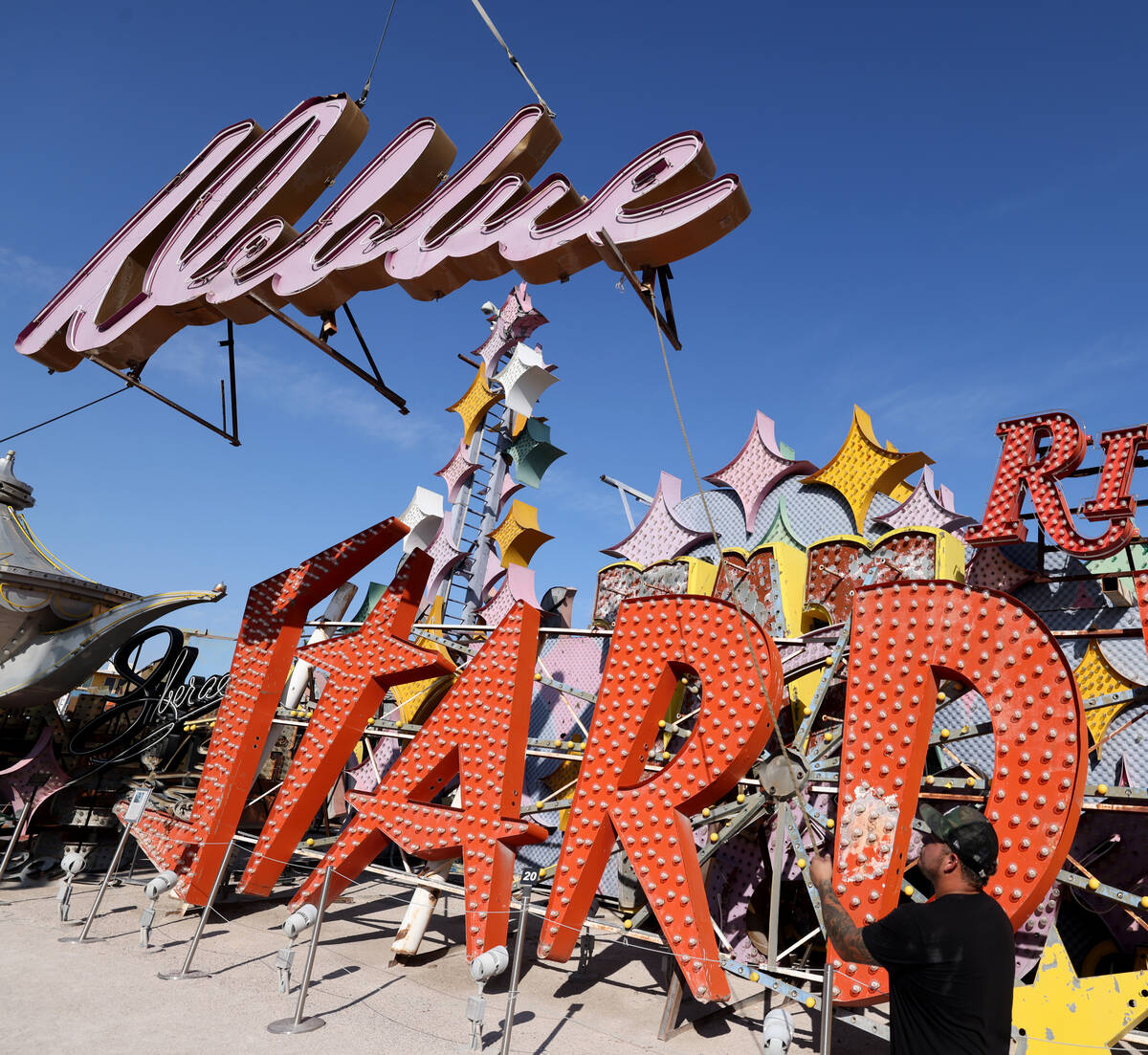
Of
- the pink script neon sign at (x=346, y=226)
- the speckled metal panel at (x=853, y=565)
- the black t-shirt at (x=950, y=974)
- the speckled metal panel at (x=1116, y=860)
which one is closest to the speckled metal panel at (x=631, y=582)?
the speckled metal panel at (x=853, y=565)

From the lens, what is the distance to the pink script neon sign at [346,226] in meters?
7.16

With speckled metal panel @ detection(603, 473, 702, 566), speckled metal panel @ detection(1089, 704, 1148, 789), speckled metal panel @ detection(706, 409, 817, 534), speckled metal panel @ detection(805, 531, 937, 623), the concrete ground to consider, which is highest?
speckled metal panel @ detection(706, 409, 817, 534)

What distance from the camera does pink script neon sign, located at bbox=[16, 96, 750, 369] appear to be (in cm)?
716

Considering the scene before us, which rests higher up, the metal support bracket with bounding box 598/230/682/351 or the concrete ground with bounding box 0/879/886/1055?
the metal support bracket with bounding box 598/230/682/351

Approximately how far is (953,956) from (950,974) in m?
0.06

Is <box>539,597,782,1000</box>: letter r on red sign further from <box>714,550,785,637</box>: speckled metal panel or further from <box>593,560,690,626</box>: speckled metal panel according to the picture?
<box>593,560,690,626</box>: speckled metal panel

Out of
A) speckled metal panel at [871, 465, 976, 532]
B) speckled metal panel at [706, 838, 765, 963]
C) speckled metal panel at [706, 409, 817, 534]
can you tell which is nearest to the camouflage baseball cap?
speckled metal panel at [706, 838, 765, 963]

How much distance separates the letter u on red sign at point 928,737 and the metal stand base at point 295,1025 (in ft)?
13.4

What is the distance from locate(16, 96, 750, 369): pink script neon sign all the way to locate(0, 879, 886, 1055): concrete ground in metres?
6.71

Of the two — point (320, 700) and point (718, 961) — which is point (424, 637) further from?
point (718, 961)

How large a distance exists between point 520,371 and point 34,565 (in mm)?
8830

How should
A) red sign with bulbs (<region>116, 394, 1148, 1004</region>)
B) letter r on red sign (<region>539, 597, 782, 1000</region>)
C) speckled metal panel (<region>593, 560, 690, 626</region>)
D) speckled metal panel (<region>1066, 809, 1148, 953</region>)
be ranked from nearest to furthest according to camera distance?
red sign with bulbs (<region>116, 394, 1148, 1004</region>) → letter r on red sign (<region>539, 597, 782, 1000</region>) → speckled metal panel (<region>1066, 809, 1148, 953</region>) → speckled metal panel (<region>593, 560, 690, 626</region>)

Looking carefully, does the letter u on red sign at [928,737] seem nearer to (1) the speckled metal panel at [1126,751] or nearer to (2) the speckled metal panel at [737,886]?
(2) the speckled metal panel at [737,886]

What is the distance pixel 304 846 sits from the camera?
34.7ft
